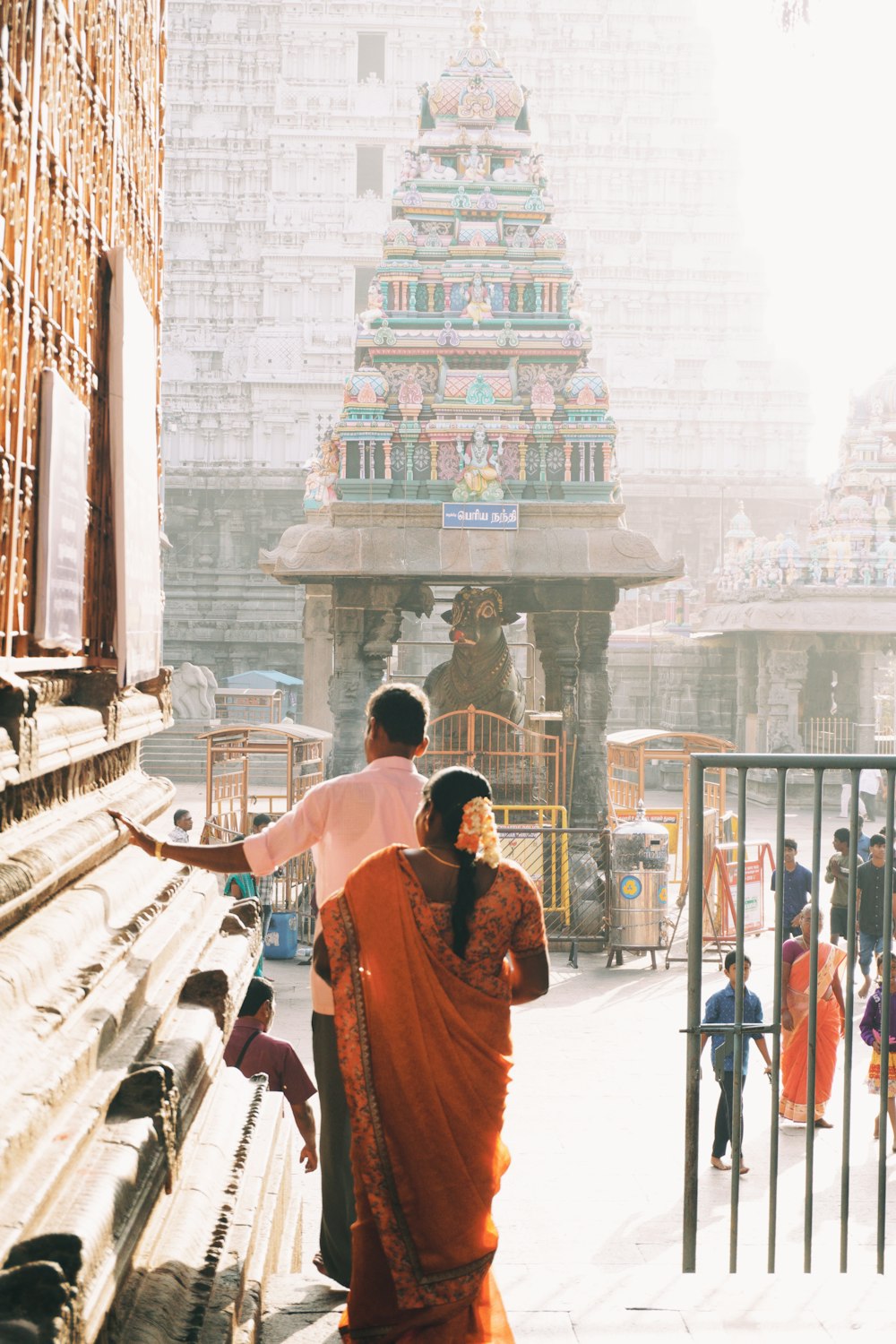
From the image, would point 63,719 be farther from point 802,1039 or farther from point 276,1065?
point 802,1039

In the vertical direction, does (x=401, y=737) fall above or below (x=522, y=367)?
below

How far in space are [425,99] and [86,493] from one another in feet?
43.4

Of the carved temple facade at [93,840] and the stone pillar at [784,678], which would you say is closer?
the carved temple facade at [93,840]

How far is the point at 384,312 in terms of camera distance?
540 inches

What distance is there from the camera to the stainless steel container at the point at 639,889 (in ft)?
34.0

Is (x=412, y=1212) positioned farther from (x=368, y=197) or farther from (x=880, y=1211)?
(x=368, y=197)

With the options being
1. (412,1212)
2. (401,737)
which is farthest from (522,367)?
(412,1212)

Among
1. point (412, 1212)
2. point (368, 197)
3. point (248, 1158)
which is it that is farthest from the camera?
point (368, 197)

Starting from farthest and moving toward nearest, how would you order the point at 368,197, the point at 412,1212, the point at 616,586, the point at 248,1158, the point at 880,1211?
the point at 368,197, the point at 616,586, the point at 880,1211, the point at 248,1158, the point at 412,1212

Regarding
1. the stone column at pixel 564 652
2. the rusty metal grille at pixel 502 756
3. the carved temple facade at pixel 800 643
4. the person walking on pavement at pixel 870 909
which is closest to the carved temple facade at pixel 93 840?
the person walking on pavement at pixel 870 909

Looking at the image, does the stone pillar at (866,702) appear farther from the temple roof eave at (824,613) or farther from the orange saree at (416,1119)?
the orange saree at (416,1119)

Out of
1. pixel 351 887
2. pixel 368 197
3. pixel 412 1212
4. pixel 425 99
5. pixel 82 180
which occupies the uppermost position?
pixel 368 197

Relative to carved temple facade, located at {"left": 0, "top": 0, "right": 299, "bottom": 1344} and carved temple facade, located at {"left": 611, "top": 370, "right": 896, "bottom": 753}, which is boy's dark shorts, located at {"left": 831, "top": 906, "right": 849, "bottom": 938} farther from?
carved temple facade, located at {"left": 611, "top": 370, "right": 896, "bottom": 753}

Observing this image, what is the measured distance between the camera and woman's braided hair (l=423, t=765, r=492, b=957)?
3035mm
